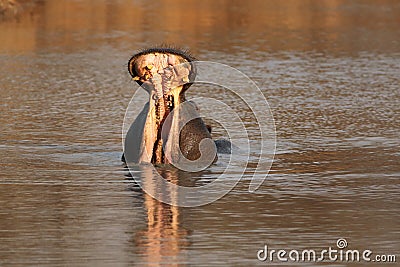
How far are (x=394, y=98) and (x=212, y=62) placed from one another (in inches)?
198

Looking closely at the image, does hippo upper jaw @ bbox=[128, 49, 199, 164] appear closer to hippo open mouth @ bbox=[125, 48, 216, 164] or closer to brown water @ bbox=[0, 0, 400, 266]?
hippo open mouth @ bbox=[125, 48, 216, 164]

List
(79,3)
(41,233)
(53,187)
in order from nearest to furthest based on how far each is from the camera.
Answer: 1. (41,233)
2. (53,187)
3. (79,3)

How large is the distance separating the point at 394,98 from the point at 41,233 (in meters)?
9.23

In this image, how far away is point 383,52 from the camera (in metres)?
23.5

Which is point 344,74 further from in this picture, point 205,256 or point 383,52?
point 205,256

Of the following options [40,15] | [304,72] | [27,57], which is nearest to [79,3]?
[40,15]

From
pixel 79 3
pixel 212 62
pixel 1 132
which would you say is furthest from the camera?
pixel 79 3

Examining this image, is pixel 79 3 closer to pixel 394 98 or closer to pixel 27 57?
pixel 27 57

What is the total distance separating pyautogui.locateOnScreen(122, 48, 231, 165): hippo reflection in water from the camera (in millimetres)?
11867

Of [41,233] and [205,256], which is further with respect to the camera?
[41,233]

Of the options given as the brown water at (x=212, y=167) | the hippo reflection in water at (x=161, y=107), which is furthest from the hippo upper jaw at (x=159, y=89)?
the brown water at (x=212, y=167)

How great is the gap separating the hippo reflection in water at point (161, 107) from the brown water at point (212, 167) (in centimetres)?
42

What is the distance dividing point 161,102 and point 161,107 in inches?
1.8

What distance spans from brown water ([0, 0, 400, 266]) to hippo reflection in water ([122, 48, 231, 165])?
0.42 metres
